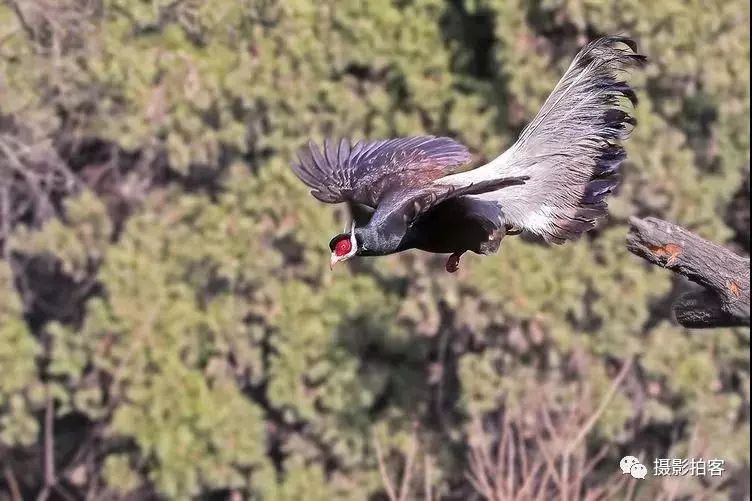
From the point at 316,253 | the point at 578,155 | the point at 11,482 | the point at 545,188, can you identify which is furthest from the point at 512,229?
the point at 11,482

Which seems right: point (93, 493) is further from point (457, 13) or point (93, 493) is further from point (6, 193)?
point (457, 13)

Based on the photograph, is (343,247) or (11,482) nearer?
(343,247)

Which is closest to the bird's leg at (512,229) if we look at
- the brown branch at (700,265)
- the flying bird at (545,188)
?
the flying bird at (545,188)

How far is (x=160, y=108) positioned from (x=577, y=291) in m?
2.54

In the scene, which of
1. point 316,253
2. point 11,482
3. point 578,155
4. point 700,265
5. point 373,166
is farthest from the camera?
point 11,482

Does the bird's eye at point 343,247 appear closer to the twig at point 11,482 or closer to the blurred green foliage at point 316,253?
the blurred green foliage at point 316,253

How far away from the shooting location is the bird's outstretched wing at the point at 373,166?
5.03m

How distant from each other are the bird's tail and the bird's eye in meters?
Result: 0.42

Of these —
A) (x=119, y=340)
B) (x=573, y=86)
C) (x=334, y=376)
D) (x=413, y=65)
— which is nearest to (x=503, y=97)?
(x=413, y=65)

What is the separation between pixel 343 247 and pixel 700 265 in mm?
1049

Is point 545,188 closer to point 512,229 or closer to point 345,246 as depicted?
point 512,229

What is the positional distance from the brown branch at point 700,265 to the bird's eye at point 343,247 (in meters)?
0.82

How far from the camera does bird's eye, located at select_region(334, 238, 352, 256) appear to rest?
15.5 ft

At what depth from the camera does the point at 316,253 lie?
9.05 metres
